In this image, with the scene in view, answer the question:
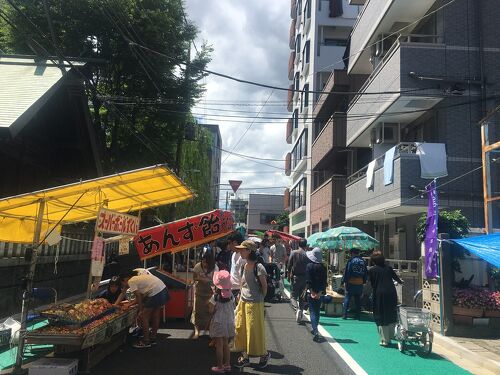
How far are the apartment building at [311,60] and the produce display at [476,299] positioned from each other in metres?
22.3

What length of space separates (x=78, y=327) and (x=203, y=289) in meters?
2.90

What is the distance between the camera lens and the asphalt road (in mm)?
6797

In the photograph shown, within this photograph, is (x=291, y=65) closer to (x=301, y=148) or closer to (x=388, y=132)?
(x=301, y=148)

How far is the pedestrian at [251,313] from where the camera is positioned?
22.8 feet

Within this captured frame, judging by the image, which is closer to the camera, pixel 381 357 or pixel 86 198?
pixel 381 357

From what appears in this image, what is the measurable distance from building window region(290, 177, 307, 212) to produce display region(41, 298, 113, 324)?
1267 inches

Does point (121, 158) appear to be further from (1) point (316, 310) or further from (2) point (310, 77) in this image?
(2) point (310, 77)

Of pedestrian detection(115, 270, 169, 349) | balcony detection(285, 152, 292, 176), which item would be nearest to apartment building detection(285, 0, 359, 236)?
balcony detection(285, 152, 292, 176)

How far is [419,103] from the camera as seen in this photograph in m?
15.1

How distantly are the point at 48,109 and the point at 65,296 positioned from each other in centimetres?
576

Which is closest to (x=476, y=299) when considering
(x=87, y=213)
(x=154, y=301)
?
(x=154, y=301)

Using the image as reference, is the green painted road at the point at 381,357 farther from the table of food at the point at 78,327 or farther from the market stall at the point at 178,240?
the table of food at the point at 78,327

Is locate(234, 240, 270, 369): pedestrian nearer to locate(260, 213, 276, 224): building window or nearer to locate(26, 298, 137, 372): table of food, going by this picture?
Result: locate(26, 298, 137, 372): table of food

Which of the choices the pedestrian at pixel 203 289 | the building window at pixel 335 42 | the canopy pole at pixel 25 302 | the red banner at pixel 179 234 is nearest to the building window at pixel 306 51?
the building window at pixel 335 42
